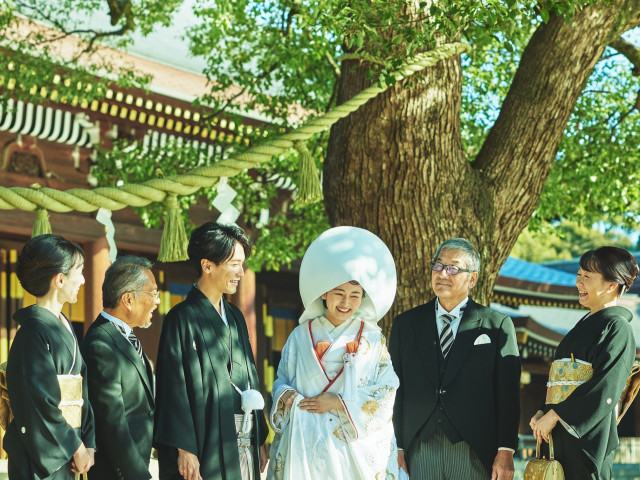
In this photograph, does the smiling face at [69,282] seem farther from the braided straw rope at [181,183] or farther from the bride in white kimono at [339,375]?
the bride in white kimono at [339,375]

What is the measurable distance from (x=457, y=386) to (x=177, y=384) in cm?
123

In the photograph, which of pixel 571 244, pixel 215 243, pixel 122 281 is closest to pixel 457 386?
pixel 215 243

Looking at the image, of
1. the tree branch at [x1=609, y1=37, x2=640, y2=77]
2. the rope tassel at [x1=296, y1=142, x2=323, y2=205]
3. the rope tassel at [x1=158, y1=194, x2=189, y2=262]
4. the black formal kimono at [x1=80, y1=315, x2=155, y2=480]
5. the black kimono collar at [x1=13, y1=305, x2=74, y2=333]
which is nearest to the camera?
the black kimono collar at [x1=13, y1=305, x2=74, y2=333]

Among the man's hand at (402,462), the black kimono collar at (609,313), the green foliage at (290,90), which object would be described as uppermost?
the green foliage at (290,90)

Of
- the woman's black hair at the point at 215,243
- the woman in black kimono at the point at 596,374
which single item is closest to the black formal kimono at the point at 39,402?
the woman's black hair at the point at 215,243

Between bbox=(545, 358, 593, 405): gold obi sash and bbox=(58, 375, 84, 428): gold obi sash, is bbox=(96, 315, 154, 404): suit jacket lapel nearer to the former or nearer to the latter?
bbox=(58, 375, 84, 428): gold obi sash

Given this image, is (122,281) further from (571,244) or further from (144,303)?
(571,244)

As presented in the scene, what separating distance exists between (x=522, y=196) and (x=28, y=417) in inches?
131

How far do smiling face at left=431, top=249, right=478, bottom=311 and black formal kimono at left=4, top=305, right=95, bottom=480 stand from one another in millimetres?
1628

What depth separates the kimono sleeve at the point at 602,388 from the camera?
408cm

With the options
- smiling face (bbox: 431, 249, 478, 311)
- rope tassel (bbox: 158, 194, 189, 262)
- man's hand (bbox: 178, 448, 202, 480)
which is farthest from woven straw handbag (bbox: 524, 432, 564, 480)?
rope tassel (bbox: 158, 194, 189, 262)

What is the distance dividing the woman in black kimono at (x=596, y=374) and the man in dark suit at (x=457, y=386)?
8.0 inches

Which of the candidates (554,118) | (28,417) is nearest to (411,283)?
(554,118)

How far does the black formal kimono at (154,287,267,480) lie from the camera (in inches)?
151
